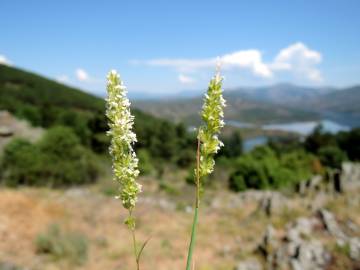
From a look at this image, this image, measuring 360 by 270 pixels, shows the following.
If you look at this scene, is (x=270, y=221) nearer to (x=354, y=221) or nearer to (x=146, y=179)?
(x=354, y=221)

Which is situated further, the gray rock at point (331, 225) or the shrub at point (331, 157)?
the shrub at point (331, 157)

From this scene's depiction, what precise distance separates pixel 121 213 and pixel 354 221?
473 inches

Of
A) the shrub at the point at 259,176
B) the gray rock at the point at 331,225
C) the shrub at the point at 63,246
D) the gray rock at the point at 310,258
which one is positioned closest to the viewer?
the gray rock at the point at 310,258

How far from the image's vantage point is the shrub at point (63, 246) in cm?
1226

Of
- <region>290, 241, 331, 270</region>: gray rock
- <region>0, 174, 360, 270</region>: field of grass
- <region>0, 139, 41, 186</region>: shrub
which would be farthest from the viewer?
<region>0, 139, 41, 186</region>: shrub

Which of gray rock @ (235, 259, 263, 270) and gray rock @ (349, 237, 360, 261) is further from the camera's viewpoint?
gray rock @ (235, 259, 263, 270)

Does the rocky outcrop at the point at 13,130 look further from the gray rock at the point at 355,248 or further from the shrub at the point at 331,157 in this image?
the shrub at the point at 331,157

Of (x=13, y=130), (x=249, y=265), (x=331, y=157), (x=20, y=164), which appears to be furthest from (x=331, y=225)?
(x=331, y=157)

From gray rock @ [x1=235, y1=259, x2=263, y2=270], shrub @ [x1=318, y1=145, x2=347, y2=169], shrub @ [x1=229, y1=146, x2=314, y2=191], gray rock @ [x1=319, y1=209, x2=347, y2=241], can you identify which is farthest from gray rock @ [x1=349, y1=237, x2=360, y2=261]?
shrub @ [x1=318, y1=145, x2=347, y2=169]

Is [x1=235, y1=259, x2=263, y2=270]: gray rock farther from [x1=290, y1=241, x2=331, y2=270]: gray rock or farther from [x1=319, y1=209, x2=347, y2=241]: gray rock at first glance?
[x1=319, y1=209, x2=347, y2=241]: gray rock

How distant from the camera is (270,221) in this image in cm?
1744

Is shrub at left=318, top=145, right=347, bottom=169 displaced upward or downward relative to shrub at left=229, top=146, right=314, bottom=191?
→ upward

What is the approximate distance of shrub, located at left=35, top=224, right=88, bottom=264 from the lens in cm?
1226

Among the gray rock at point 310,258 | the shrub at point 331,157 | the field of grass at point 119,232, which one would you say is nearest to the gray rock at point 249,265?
the field of grass at point 119,232
